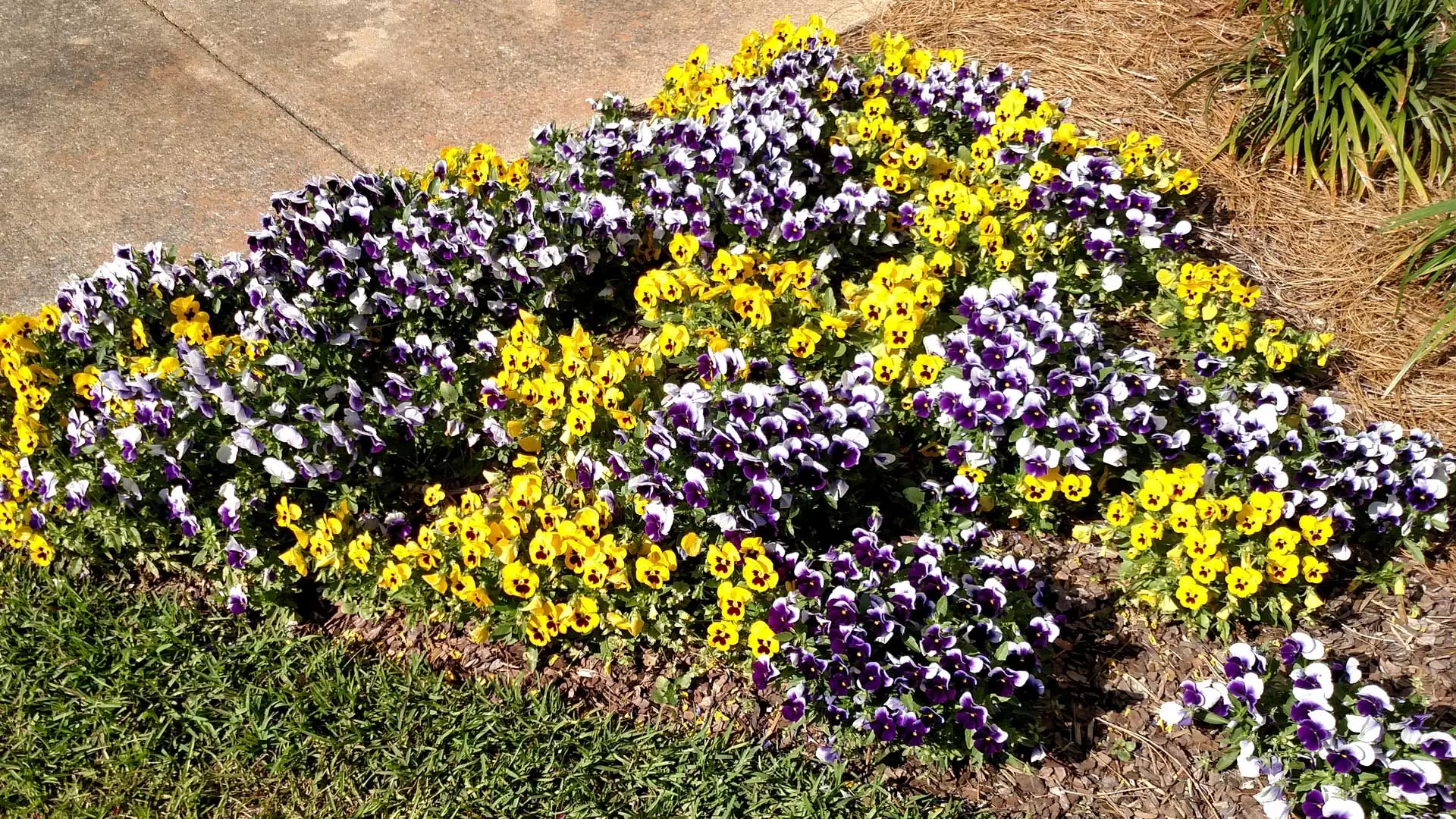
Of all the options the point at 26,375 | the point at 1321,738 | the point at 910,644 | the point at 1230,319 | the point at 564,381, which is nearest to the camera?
the point at 1321,738

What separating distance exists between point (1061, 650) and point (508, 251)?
7.27 feet

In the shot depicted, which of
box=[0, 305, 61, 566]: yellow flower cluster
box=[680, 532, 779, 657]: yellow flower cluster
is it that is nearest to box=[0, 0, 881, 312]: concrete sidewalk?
box=[0, 305, 61, 566]: yellow flower cluster

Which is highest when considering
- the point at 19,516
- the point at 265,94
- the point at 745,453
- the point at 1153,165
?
the point at 1153,165

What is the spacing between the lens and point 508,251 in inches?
149

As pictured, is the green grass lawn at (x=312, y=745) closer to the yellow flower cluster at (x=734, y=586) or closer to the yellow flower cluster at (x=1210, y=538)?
the yellow flower cluster at (x=734, y=586)

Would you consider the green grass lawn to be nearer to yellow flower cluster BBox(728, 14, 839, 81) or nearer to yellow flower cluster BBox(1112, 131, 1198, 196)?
yellow flower cluster BBox(1112, 131, 1198, 196)

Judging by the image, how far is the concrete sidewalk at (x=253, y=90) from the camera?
4.26 meters

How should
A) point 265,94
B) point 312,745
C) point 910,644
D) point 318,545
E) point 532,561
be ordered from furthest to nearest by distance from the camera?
point 265,94, point 318,545, point 532,561, point 312,745, point 910,644

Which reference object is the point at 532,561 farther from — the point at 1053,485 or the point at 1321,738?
the point at 1321,738

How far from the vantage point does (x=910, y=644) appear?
285cm

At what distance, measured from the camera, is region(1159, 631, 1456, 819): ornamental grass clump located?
2.62 metres

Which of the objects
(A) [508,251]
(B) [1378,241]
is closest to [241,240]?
(A) [508,251]

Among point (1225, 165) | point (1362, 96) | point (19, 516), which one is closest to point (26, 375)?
point (19, 516)

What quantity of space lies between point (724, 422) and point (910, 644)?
2.62ft
